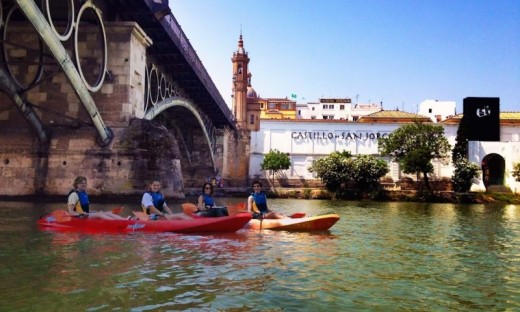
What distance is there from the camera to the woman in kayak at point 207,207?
552 inches

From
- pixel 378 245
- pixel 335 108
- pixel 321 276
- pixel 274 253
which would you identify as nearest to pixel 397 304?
pixel 321 276

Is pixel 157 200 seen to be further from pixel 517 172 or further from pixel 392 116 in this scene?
pixel 392 116

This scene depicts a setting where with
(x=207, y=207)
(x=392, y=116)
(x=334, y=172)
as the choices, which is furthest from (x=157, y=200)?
(x=392, y=116)

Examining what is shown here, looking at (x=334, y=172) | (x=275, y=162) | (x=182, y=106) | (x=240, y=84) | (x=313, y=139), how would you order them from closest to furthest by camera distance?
(x=182, y=106) < (x=334, y=172) < (x=275, y=162) < (x=313, y=139) < (x=240, y=84)

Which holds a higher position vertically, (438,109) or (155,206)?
(438,109)

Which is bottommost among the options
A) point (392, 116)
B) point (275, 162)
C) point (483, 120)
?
point (275, 162)

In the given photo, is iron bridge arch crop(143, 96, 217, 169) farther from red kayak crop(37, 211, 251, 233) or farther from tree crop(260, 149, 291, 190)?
red kayak crop(37, 211, 251, 233)

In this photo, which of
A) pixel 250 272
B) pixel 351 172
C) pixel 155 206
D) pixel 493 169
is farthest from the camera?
pixel 493 169

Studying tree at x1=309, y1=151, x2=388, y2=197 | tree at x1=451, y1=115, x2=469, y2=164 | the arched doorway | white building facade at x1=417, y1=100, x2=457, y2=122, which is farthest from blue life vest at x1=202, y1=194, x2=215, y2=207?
white building facade at x1=417, y1=100, x2=457, y2=122

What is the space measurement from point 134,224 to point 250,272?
5501mm

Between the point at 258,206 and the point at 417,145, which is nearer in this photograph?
the point at 258,206

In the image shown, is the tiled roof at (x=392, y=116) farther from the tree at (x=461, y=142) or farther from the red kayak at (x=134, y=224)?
the red kayak at (x=134, y=224)

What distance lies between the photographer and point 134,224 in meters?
13.0

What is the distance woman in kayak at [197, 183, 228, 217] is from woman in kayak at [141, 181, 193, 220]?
1.99ft
